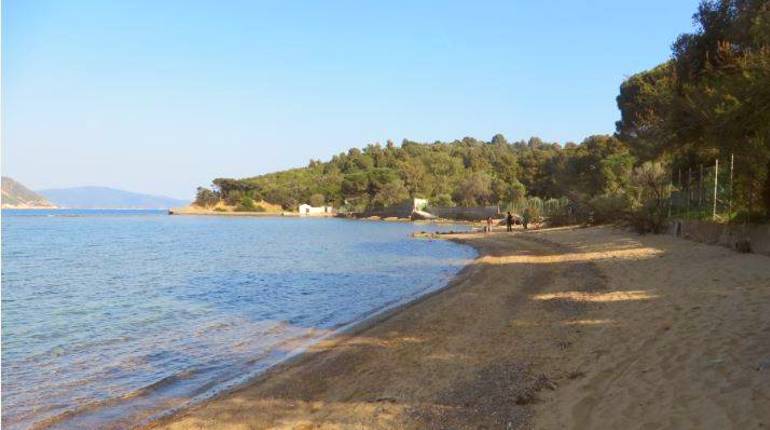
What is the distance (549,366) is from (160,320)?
9.74 metres

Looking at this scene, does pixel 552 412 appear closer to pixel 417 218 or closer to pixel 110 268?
pixel 110 268

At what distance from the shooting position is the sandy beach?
17.7 feet

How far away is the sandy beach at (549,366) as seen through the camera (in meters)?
5.39

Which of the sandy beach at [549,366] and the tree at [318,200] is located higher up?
the tree at [318,200]

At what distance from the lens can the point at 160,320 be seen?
13.6 m

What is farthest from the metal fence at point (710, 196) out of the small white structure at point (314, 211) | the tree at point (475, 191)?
the small white structure at point (314, 211)

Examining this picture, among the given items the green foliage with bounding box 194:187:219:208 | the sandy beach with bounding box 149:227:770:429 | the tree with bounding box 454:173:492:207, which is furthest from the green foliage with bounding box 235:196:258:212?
the sandy beach with bounding box 149:227:770:429

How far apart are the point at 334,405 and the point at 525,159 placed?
9614cm

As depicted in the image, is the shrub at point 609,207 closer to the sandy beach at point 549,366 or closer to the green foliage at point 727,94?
the green foliage at point 727,94

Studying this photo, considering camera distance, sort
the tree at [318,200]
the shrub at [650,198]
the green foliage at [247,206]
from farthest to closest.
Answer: the green foliage at [247,206] → the tree at [318,200] → the shrub at [650,198]

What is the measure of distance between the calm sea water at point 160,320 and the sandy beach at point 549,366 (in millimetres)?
1171

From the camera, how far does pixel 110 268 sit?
25766mm

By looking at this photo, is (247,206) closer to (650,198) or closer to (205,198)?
(205,198)

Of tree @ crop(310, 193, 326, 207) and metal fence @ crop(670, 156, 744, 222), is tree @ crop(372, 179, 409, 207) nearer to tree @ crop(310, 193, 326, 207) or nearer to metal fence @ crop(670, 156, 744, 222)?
tree @ crop(310, 193, 326, 207)
